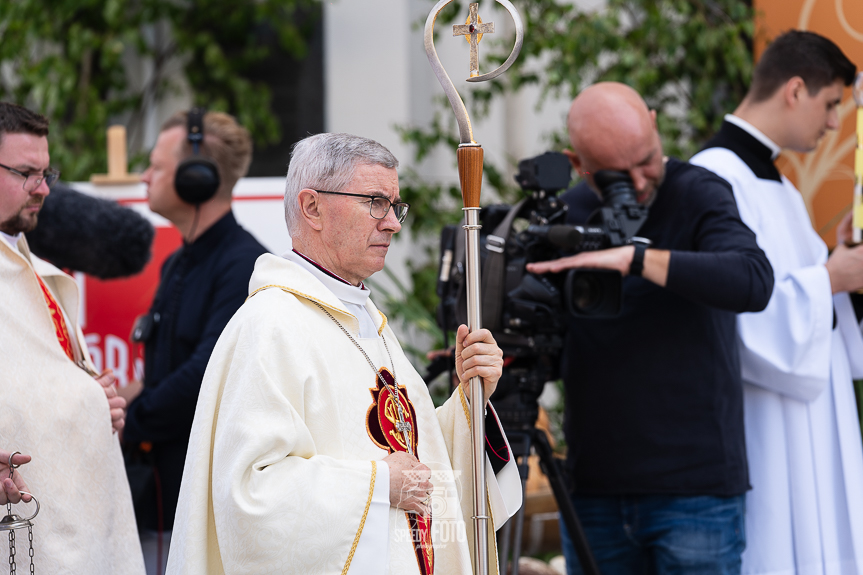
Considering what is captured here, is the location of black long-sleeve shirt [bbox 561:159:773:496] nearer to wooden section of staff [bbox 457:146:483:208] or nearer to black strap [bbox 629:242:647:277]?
black strap [bbox 629:242:647:277]

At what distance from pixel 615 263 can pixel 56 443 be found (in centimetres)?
136

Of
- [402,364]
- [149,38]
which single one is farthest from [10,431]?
[149,38]

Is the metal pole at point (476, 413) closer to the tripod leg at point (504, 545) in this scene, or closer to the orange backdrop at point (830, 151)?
the tripod leg at point (504, 545)

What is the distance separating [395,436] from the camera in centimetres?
178

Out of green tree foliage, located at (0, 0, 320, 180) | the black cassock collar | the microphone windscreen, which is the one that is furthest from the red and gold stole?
green tree foliage, located at (0, 0, 320, 180)

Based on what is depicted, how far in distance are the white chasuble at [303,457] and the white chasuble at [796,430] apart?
112 centimetres

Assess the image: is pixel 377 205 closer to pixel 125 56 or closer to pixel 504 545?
pixel 504 545

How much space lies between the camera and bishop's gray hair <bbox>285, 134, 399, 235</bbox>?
179 cm

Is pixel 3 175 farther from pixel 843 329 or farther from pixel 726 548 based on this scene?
pixel 843 329

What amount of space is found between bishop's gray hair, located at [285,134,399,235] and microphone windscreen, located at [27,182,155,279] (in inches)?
58.1

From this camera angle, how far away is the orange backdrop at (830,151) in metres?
3.13

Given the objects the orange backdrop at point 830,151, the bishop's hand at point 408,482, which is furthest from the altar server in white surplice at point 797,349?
the bishop's hand at point 408,482

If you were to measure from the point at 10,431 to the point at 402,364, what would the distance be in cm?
83

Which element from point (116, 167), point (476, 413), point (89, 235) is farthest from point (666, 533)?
point (116, 167)
